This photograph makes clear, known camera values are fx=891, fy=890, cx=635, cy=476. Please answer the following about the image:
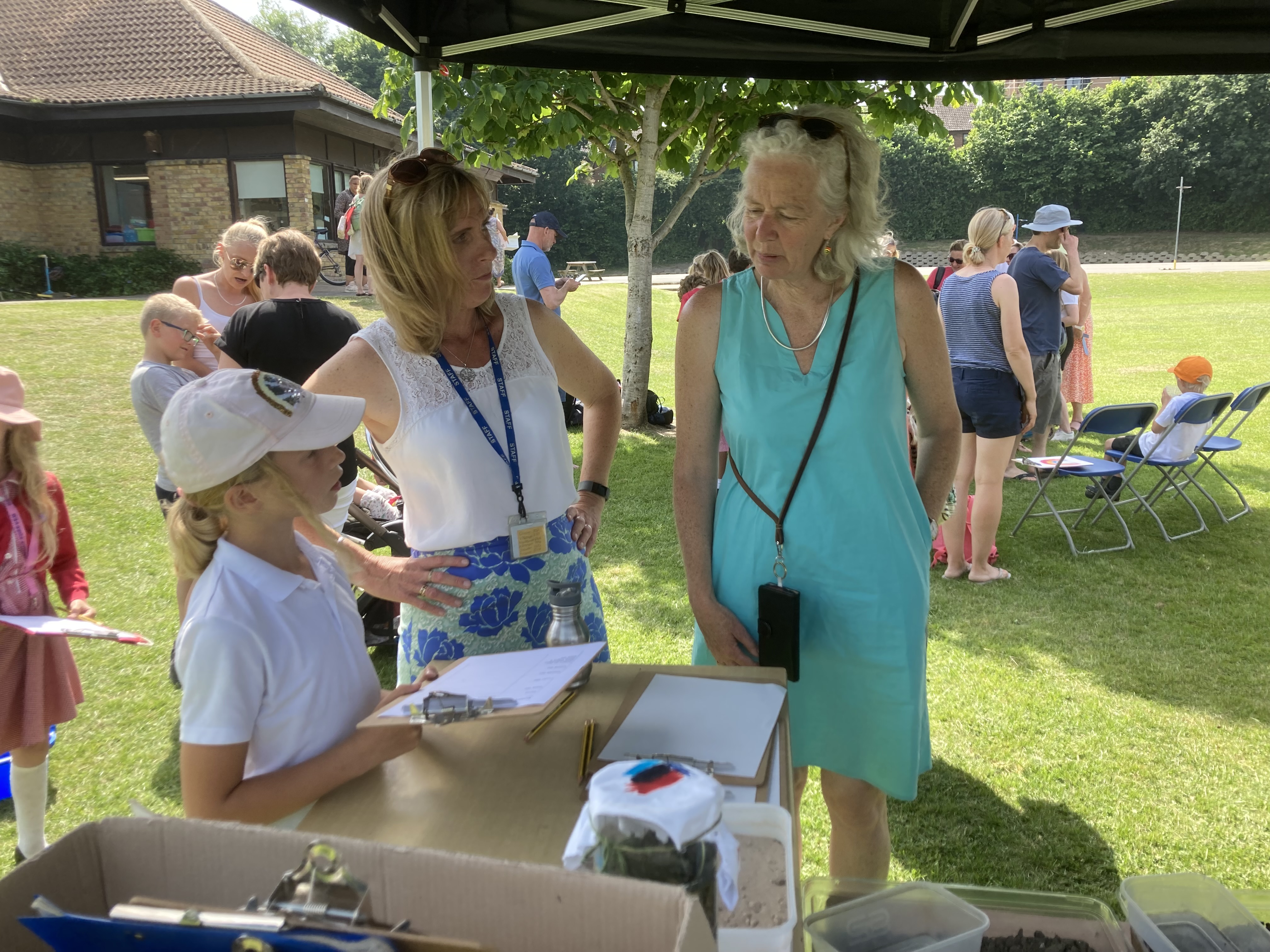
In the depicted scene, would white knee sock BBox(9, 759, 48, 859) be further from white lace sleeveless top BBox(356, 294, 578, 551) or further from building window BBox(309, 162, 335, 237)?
building window BBox(309, 162, 335, 237)

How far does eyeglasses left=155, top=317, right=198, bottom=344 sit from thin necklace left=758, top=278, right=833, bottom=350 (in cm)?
288

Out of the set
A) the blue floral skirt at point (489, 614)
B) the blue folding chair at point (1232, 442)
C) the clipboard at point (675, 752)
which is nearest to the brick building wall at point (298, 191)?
the blue folding chair at point (1232, 442)

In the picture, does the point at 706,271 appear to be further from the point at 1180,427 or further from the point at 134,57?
the point at 134,57

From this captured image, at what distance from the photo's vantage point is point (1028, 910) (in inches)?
66.2

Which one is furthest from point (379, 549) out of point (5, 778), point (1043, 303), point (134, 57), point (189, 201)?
point (134, 57)

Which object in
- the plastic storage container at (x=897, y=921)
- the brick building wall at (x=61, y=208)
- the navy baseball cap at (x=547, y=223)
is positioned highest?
the brick building wall at (x=61, y=208)

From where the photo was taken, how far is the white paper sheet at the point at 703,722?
4.57 ft

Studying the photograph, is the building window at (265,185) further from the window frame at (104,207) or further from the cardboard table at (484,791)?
the cardboard table at (484,791)

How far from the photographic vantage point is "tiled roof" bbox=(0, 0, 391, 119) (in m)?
18.9

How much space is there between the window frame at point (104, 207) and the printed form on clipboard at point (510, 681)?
21074 millimetres

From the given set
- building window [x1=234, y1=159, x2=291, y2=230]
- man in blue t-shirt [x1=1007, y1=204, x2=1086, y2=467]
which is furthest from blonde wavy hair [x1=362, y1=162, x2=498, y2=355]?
building window [x1=234, y1=159, x2=291, y2=230]

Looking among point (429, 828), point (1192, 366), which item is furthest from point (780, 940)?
point (1192, 366)

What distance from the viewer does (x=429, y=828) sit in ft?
4.16

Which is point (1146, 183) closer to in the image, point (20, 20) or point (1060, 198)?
point (1060, 198)
